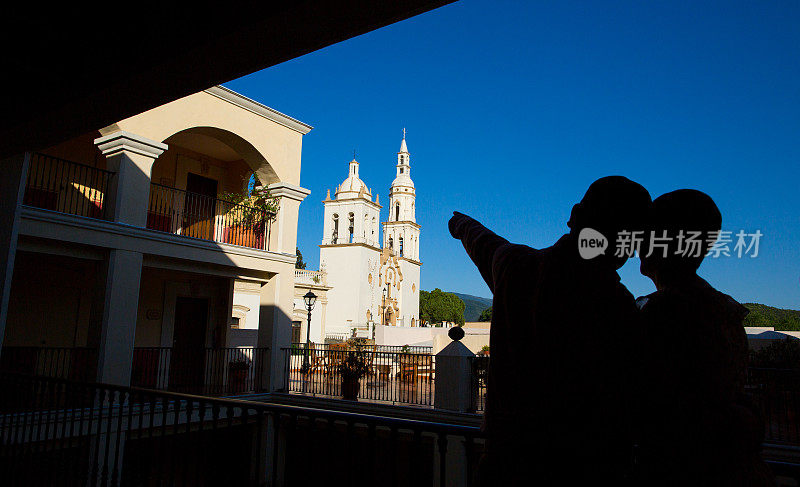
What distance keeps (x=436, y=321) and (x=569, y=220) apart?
297ft

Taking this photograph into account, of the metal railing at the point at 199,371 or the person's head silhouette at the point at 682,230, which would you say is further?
the metal railing at the point at 199,371

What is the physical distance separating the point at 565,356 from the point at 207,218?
14.2 meters

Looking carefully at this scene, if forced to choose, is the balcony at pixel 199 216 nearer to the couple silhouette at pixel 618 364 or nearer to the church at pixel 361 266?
the couple silhouette at pixel 618 364

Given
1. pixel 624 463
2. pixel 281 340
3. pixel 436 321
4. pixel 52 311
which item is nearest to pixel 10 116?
pixel 624 463

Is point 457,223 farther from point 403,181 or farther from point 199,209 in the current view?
point 403,181

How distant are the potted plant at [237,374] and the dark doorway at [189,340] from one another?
2.54 ft

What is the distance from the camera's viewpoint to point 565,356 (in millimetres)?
1387

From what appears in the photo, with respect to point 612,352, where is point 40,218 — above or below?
above

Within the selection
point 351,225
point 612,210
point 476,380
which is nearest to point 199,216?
point 476,380

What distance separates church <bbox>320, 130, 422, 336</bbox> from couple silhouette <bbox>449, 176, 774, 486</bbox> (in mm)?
48871

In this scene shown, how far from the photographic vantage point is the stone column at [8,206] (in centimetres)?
710

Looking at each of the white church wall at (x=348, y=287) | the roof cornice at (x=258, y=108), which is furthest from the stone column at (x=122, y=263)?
the white church wall at (x=348, y=287)

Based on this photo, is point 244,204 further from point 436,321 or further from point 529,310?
point 436,321

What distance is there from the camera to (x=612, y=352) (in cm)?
134
